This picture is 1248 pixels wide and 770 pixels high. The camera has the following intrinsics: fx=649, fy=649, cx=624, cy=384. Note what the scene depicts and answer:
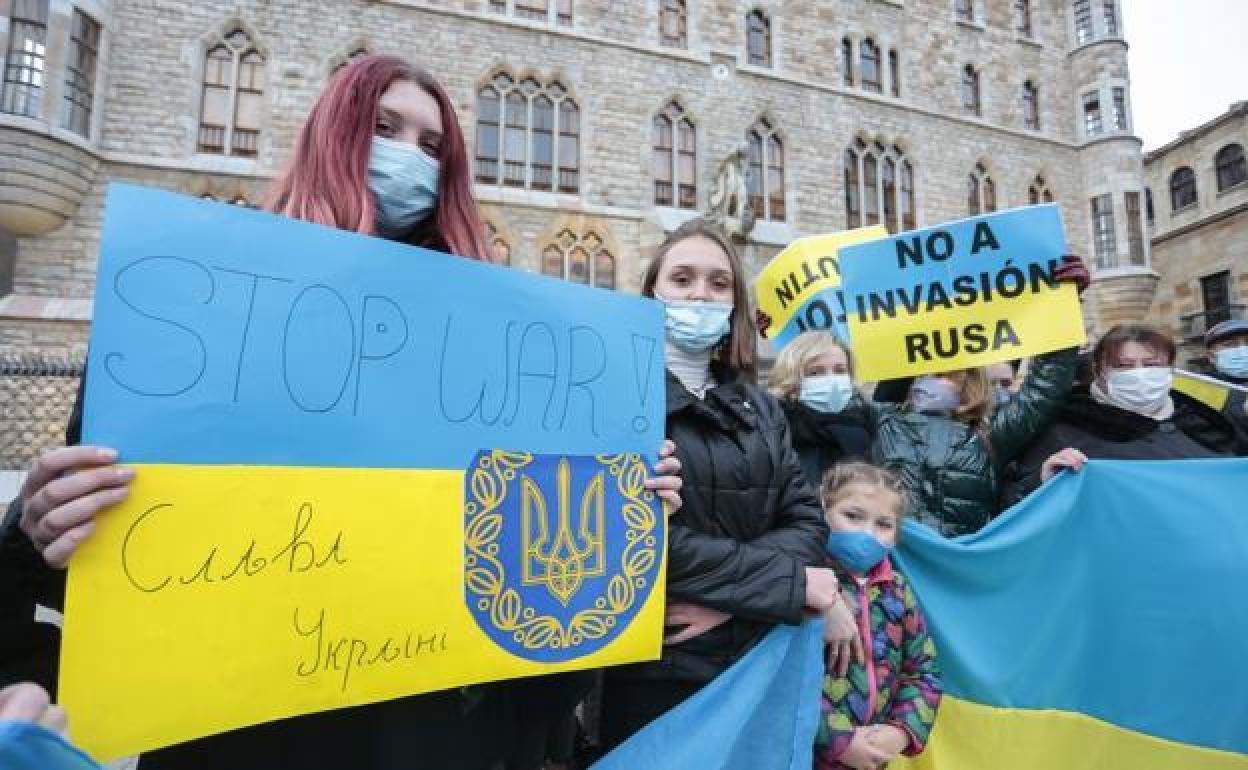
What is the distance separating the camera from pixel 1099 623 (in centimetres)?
220

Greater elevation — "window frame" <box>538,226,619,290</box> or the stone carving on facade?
the stone carving on facade

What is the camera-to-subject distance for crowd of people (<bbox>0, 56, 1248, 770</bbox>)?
100 cm

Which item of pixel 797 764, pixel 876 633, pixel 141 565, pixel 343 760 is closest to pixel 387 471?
pixel 141 565

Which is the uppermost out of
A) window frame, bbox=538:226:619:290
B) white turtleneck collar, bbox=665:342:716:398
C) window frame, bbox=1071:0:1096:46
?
window frame, bbox=1071:0:1096:46

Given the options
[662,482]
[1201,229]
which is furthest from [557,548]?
[1201,229]

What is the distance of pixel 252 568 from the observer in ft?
3.07

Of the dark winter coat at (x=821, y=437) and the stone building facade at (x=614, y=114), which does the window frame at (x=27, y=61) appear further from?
the dark winter coat at (x=821, y=437)

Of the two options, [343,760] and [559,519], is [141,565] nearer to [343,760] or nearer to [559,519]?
[343,760]

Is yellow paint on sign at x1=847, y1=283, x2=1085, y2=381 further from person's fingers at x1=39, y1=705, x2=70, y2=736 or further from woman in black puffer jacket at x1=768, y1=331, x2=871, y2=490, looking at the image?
person's fingers at x1=39, y1=705, x2=70, y2=736

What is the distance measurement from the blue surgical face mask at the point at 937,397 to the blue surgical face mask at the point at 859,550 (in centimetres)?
110

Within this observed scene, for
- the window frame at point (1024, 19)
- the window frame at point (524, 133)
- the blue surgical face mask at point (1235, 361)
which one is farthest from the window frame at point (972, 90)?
the blue surgical face mask at point (1235, 361)

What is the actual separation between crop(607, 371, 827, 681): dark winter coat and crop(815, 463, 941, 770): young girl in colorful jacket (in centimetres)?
36

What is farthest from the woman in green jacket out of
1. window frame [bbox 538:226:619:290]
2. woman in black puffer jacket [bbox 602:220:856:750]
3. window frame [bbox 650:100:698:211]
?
window frame [bbox 650:100:698:211]

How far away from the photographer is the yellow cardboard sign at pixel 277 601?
2.71 ft
